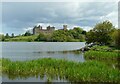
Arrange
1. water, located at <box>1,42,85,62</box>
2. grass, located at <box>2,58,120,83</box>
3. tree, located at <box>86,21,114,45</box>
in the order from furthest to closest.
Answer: tree, located at <box>86,21,114,45</box>
water, located at <box>1,42,85,62</box>
grass, located at <box>2,58,120,83</box>

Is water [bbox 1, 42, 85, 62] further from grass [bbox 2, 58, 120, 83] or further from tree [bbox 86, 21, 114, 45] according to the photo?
grass [bbox 2, 58, 120, 83]

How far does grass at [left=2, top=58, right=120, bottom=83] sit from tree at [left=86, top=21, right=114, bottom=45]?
45.9 m

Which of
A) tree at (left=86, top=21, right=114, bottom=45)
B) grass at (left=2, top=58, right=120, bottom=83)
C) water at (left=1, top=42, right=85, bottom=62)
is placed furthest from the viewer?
tree at (left=86, top=21, right=114, bottom=45)

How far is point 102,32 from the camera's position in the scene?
2970 inches

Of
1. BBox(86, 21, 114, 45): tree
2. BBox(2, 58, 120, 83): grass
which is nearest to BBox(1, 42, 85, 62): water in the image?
BBox(86, 21, 114, 45): tree

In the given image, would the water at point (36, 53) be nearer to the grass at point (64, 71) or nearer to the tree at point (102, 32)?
the tree at point (102, 32)

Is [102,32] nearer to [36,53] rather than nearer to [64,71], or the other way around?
[36,53]

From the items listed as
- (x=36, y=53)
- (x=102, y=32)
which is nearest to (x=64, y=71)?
(x=36, y=53)

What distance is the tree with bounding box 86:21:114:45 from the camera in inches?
2940

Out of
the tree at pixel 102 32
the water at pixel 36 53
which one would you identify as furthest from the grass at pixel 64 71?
the tree at pixel 102 32

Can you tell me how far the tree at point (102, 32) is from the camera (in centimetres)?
7469

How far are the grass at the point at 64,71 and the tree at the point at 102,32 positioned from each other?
45887mm

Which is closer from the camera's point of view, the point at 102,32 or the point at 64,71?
the point at 64,71

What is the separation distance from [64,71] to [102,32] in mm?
50509
